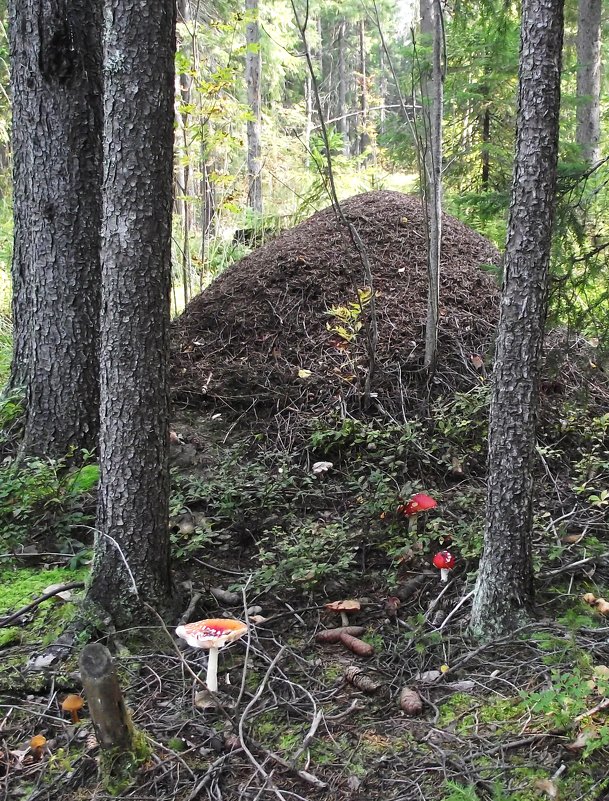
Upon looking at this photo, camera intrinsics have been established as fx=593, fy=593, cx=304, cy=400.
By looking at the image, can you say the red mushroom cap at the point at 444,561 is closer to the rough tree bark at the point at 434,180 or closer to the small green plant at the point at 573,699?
the small green plant at the point at 573,699

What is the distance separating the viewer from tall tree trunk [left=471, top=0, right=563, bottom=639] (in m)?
2.46

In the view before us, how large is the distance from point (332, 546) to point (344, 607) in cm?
53

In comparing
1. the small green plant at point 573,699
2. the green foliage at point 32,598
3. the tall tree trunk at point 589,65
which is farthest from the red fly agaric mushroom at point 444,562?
the tall tree trunk at point 589,65

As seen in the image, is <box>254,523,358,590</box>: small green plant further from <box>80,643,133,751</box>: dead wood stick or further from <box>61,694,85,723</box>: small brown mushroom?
<box>80,643,133,751</box>: dead wood stick

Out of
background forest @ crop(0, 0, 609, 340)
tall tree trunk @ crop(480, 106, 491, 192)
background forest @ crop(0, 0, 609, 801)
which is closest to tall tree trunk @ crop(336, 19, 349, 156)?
background forest @ crop(0, 0, 609, 340)

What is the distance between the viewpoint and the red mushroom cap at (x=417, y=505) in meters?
3.49

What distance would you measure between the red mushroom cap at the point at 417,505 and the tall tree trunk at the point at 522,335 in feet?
2.15

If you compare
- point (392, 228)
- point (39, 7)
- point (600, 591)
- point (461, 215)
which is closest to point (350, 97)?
point (461, 215)

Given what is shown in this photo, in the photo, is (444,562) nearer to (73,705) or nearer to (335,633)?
(335,633)

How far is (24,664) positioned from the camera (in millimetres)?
2832

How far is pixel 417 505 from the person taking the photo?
3.53 meters

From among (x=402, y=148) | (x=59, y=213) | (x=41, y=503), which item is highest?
(x=402, y=148)

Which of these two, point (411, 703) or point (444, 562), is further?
point (444, 562)

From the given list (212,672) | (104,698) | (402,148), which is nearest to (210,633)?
(212,672)
